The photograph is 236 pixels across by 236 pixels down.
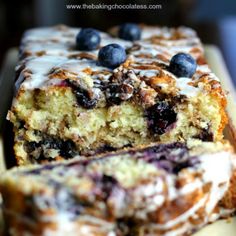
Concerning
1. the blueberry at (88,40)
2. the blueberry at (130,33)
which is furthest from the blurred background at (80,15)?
the blueberry at (88,40)

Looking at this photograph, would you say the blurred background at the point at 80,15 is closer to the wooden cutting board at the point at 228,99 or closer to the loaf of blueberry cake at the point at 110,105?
the wooden cutting board at the point at 228,99

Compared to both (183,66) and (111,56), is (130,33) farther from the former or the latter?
(183,66)

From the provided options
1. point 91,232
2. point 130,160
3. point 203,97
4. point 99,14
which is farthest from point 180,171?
point 99,14

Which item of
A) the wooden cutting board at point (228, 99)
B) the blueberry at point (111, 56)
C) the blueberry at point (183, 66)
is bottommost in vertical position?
the wooden cutting board at point (228, 99)

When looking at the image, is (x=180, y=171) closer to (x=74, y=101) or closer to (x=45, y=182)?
(x=45, y=182)

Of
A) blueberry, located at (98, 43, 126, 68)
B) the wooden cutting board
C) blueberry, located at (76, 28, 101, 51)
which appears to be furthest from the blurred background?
blueberry, located at (98, 43, 126, 68)

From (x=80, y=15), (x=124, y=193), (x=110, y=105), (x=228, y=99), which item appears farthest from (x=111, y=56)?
(x=80, y=15)

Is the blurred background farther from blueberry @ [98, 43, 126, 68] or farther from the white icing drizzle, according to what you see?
blueberry @ [98, 43, 126, 68]
